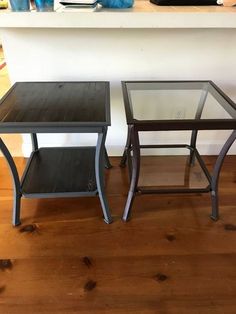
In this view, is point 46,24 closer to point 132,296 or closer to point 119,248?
point 119,248

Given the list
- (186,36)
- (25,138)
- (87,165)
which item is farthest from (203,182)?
(25,138)

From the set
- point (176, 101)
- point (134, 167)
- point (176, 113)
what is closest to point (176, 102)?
point (176, 101)

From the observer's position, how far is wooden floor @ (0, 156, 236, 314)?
982mm

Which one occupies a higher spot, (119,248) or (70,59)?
(70,59)

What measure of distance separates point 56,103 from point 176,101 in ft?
1.88

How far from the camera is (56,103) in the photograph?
1.16 m

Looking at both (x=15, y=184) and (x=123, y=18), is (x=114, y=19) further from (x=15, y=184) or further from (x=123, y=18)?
(x=15, y=184)

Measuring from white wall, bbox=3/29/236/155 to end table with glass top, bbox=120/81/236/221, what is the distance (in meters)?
0.15

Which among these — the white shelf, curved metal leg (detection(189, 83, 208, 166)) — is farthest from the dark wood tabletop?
curved metal leg (detection(189, 83, 208, 166))

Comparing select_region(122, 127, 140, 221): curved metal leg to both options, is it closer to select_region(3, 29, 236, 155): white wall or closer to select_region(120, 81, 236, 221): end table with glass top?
select_region(120, 81, 236, 221): end table with glass top

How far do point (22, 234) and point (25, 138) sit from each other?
0.65 metres

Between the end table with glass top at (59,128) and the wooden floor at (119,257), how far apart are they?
0.12 m

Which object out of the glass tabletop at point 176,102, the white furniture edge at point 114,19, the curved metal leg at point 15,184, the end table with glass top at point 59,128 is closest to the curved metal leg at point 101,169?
the end table with glass top at point 59,128

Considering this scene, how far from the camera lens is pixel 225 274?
1078 mm
